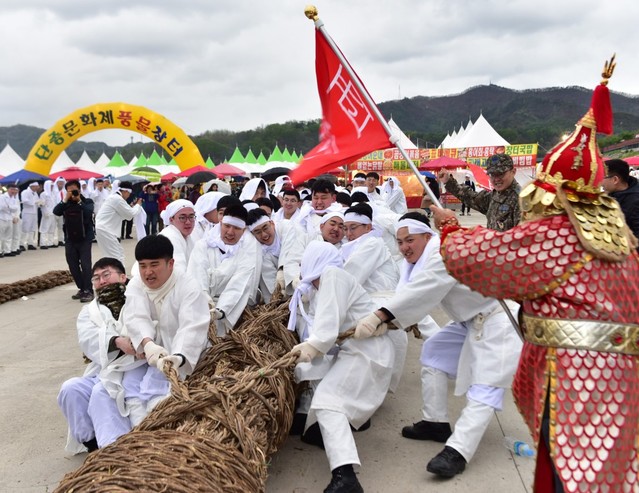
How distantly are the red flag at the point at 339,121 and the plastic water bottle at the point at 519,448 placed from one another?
2.06 meters

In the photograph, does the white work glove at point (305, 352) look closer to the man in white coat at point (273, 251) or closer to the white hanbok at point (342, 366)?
the white hanbok at point (342, 366)

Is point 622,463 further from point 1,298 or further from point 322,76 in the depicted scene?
point 1,298

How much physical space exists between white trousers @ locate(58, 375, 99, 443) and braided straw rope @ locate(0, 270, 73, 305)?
548 cm

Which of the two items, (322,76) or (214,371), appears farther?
(322,76)

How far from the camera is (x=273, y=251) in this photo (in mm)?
5375

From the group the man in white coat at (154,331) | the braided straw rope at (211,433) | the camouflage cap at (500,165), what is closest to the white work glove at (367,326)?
the braided straw rope at (211,433)

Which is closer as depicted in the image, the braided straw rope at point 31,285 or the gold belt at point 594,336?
the gold belt at point 594,336

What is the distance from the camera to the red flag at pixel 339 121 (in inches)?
141

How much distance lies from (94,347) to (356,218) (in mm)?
2394

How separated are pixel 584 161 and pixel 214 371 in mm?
2371

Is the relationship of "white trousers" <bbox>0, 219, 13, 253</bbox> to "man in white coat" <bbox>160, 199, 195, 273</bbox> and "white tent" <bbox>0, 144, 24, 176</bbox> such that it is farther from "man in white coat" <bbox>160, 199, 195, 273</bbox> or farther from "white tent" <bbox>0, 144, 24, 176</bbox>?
"white tent" <bbox>0, 144, 24, 176</bbox>

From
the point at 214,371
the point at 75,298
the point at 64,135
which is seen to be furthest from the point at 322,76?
the point at 64,135

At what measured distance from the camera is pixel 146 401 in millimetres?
3156

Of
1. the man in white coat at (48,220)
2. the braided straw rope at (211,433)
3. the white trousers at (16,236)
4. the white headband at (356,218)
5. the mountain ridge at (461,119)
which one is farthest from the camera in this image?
the mountain ridge at (461,119)
